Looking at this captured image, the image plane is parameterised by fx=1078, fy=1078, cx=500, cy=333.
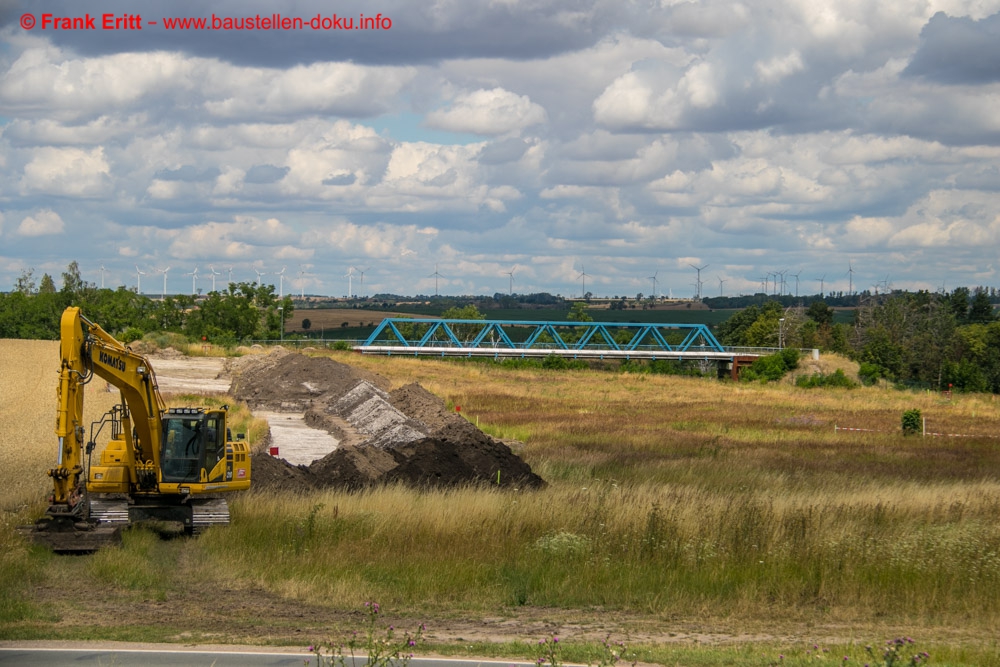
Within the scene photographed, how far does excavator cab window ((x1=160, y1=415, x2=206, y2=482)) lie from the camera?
2047 centimetres

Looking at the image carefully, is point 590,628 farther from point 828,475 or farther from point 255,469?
point 828,475

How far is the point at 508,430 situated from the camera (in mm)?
44188

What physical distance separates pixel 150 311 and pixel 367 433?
90.3m

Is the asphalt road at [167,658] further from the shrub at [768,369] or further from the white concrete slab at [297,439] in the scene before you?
the shrub at [768,369]

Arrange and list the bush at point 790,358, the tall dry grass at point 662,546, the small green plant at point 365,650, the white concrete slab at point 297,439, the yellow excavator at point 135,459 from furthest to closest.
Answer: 1. the bush at point 790,358
2. the white concrete slab at point 297,439
3. the yellow excavator at point 135,459
4. the tall dry grass at point 662,546
5. the small green plant at point 365,650

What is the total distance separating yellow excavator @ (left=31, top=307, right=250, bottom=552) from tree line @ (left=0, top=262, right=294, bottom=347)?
87005 millimetres

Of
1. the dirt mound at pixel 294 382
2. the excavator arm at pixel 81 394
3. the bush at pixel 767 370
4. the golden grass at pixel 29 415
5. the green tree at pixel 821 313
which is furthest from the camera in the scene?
the green tree at pixel 821 313

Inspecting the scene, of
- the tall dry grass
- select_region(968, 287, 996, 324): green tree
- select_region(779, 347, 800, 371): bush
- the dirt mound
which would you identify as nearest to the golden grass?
the tall dry grass

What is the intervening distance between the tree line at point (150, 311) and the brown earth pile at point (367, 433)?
4768 cm

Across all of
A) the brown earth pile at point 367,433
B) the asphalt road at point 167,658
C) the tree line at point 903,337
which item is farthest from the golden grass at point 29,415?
the tree line at point 903,337

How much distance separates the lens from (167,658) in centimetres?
1159

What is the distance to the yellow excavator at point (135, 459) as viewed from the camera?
17844mm

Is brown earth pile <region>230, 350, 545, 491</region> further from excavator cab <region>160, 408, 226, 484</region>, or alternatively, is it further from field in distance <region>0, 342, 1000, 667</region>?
excavator cab <region>160, 408, 226, 484</region>

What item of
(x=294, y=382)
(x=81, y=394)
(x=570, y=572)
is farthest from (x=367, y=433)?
(x=570, y=572)
